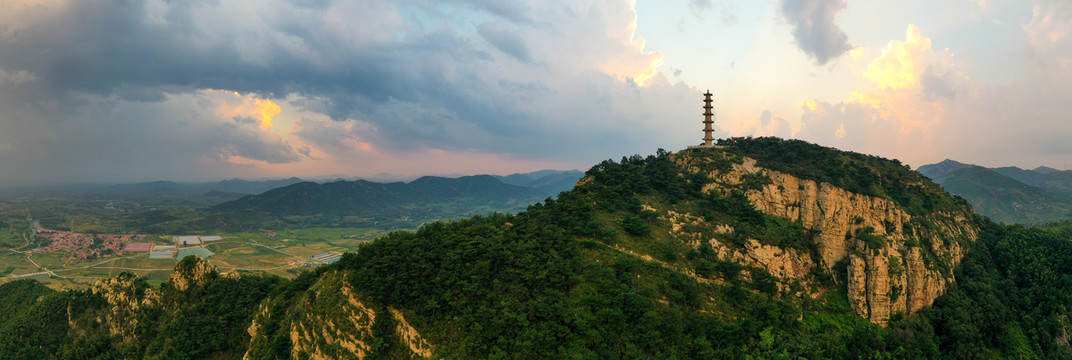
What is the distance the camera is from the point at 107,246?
471ft

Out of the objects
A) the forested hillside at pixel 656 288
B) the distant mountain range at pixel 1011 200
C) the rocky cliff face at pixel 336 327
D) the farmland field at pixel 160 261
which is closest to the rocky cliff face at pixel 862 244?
the forested hillside at pixel 656 288

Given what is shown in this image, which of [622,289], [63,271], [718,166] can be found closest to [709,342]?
[622,289]

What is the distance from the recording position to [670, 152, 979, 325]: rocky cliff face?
42.4 meters

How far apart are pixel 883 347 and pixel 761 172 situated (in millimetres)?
25654

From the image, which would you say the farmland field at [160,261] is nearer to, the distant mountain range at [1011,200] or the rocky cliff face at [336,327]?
the rocky cliff face at [336,327]

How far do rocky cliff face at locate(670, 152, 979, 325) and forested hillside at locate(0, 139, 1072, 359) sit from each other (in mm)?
230

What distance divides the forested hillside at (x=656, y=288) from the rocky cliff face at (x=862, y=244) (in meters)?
0.23

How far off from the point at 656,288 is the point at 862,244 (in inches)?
1087

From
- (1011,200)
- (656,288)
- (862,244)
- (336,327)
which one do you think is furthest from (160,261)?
(1011,200)

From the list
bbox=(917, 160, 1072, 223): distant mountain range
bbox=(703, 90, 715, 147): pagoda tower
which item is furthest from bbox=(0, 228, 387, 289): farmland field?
bbox=(917, 160, 1072, 223): distant mountain range

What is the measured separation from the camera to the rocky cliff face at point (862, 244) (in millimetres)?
42406

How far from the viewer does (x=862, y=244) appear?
146 ft

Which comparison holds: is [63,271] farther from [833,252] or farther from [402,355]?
[833,252]

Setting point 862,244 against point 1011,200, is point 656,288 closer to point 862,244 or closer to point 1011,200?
point 862,244
